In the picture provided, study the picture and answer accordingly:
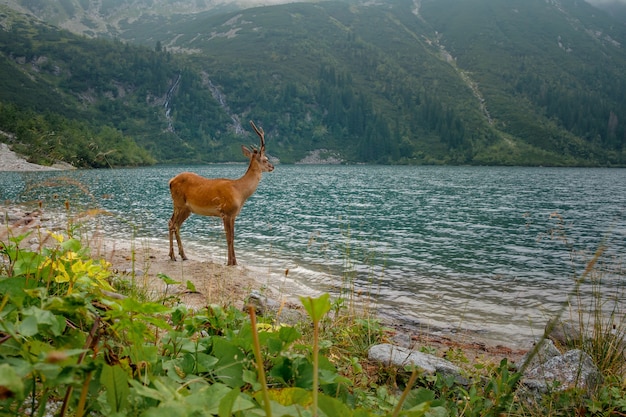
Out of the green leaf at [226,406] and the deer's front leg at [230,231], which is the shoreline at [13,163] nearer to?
the deer's front leg at [230,231]

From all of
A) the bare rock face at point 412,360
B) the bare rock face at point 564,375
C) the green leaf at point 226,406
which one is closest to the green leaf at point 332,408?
the green leaf at point 226,406

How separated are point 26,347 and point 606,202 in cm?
4735

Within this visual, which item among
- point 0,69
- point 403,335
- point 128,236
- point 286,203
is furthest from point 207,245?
point 0,69

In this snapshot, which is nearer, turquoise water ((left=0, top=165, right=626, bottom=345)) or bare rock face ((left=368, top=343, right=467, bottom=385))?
bare rock face ((left=368, top=343, right=467, bottom=385))

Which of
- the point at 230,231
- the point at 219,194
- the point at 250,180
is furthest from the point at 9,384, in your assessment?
the point at 250,180

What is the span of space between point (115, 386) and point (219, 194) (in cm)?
1020

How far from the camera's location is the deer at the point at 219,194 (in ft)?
37.1

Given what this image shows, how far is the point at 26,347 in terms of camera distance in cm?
131

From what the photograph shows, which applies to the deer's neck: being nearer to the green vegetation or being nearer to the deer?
the deer

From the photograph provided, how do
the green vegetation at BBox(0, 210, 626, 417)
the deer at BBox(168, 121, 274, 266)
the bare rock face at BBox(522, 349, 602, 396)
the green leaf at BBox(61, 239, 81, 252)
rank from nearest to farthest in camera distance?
the green vegetation at BBox(0, 210, 626, 417) < the green leaf at BBox(61, 239, 81, 252) < the bare rock face at BBox(522, 349, 602, 396) < the deer at BBox(168, 121, 274, 266)

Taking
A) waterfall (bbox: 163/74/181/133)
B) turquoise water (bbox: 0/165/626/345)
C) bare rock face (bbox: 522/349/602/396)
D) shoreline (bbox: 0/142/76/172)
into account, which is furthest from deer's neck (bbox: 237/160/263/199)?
waterfall (bbox: 163/74/181/133)

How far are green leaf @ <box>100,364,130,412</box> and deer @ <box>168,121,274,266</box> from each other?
390 inches

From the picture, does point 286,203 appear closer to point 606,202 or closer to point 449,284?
point 449,284

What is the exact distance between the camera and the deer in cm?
1131
